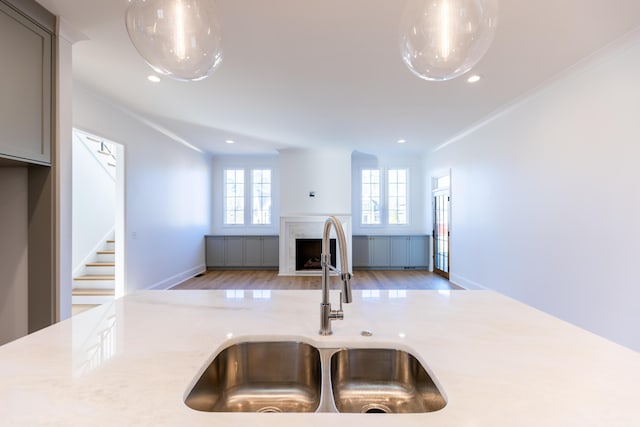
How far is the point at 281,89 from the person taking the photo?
3.48m

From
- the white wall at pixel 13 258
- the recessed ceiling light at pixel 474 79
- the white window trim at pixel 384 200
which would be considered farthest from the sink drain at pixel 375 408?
the white window trim at pixel 384 200

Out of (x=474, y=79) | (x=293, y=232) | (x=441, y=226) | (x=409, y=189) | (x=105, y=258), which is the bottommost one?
(x=105, y=258)

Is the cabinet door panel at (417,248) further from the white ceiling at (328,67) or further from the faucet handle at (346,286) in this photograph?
the faucet handle at (346,286)

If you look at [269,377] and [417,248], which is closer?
[269,377]

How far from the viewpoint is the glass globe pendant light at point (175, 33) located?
1096mm

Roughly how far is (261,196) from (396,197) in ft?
10.7

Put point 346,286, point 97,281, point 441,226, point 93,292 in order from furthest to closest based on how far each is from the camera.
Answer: point 441,226 → point 97,281 → point 93,292 → point 346,286

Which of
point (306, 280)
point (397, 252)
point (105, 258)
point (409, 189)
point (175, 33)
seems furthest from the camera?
point (409, 189)

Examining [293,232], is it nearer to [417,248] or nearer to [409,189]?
[417,248]

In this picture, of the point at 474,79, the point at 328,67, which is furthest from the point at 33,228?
the point at 474,79

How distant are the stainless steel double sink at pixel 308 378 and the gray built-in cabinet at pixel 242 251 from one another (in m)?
6.13

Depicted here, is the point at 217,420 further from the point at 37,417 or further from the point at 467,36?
the point at 467,36

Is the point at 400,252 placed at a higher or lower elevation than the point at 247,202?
lower

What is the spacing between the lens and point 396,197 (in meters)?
7.59
